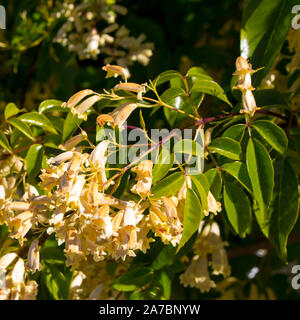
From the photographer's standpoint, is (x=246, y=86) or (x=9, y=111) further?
(x=9, y=111)

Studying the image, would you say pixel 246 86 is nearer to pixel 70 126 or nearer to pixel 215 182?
pixel 215 182

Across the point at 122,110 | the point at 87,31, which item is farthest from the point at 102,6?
the point at 122,110

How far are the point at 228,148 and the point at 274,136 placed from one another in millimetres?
98

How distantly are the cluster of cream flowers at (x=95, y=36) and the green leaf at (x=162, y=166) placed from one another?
0.84 metres

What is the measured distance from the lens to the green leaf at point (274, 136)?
1.01m

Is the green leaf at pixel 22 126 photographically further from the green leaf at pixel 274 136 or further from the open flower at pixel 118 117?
the green leaf at pixel 274 136

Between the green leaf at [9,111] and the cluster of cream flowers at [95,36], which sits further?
the cluster of cream flowers at [95,36]

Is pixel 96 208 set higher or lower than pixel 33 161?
lower

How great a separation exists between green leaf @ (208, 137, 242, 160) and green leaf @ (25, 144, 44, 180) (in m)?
0.42

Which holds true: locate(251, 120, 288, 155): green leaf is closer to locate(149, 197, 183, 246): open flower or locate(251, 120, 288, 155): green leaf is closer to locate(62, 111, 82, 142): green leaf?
locate(149, 197, 183, 246): open flower

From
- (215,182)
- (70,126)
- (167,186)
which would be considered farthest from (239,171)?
(70,126)

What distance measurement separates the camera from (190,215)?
938mm

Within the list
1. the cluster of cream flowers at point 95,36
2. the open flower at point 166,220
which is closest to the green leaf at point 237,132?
the open flower at point 166,220

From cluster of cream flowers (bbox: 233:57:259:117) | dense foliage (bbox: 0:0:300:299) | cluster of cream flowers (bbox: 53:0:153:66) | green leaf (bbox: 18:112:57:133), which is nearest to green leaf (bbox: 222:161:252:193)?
dense foliage (bbox: 0:0:300:299)
